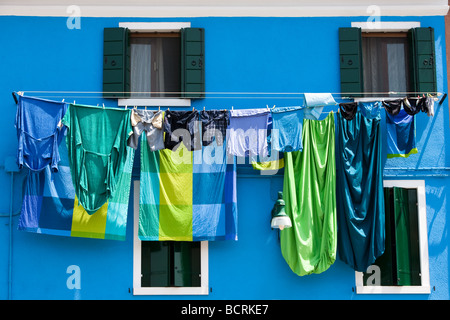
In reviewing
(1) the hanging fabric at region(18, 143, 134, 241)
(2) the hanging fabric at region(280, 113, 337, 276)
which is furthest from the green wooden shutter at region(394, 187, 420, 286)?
(1) the hanging fabric at region(18, 143, 134, 241)

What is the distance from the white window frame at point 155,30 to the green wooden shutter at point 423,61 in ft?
11.4

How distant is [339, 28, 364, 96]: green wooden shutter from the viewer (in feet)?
37.1

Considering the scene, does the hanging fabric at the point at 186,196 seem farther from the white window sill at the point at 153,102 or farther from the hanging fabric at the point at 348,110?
the hanging fabric at the point at 348,110

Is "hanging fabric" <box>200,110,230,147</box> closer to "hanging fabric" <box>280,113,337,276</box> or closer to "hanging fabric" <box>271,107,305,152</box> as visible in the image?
"hanging fabric" <box>271,107,305,152</box>

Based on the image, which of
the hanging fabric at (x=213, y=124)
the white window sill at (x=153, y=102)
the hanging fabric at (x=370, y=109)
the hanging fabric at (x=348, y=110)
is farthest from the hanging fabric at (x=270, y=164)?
the white window sill at (x=153, y=102)

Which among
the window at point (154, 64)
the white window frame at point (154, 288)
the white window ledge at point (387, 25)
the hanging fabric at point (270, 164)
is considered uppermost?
the white window ledge at point (387, 25)

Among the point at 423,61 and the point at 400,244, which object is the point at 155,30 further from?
the point at 400,244

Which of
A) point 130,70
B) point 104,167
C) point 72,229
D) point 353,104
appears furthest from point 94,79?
point 353,104

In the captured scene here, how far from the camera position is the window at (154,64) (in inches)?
444

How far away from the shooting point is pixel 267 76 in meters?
11.4

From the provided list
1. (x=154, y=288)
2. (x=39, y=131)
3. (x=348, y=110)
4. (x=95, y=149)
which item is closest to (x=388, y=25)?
(x=348, y=110)

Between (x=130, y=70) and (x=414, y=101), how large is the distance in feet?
14.1

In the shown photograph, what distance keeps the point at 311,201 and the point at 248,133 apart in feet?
A: 4.39

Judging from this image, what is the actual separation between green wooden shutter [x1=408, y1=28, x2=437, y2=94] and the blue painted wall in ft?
0.59
